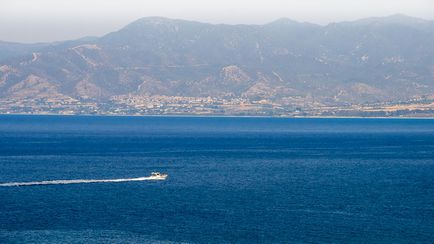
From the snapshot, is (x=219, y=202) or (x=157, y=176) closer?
(x=219, y=202)

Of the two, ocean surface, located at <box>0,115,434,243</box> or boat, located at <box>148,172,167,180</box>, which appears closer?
ocean surface, located at <box>0,115,434,243</box>

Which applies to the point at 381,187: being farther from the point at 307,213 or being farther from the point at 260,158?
the point at 260,158

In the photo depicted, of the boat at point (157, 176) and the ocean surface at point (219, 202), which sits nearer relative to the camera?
the ocean surface at point (219, 202)

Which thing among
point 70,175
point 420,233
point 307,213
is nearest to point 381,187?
point 307,213

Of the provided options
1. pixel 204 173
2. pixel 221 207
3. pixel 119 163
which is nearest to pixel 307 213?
pixel 221 207

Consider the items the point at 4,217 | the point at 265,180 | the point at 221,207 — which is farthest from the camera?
the point at 265,180

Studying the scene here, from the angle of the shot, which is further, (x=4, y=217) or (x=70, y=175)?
(x=70, y=175)

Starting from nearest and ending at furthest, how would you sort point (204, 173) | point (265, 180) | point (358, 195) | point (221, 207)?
point (221, 207), point (358, 195), point (265, 180), point (204, 173)

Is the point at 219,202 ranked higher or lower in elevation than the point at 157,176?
higher

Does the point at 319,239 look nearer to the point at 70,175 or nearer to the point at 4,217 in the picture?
the point at 4,217
